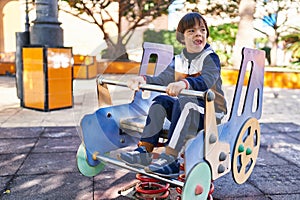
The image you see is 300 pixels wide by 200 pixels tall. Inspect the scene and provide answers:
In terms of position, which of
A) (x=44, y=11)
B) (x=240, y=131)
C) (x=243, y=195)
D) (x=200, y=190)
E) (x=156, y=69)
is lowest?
(x=243, y=195)

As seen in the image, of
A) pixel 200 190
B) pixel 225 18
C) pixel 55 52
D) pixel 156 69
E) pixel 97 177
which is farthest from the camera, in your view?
pixel 225 18

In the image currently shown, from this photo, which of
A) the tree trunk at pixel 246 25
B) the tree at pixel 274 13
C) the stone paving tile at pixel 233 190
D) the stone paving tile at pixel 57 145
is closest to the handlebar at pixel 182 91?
the stone paving tile at pixel 233 190

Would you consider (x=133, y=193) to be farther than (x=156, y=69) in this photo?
No

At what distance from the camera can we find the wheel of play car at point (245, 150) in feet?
7.09

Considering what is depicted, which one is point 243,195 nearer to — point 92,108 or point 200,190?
point 200,190

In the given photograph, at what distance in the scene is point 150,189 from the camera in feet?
7.42

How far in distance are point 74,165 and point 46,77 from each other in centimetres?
273

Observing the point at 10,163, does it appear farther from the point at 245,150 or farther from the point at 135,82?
the point at 245,150

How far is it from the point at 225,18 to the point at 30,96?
10126mm

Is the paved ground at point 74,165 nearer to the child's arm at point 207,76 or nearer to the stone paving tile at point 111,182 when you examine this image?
the stone paving tile at point 111,182

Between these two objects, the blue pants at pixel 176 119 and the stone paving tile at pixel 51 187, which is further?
the stone paving tile at pixel 51 187

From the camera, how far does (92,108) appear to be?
2.32m

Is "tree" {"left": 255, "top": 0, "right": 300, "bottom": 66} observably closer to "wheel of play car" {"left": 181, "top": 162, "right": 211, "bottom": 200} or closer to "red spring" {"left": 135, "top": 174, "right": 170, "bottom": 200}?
"red spring" {"left": 135, "top": 174, "right": 170, "bottom": 200}

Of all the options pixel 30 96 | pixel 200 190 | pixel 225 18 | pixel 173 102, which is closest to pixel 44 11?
pixel 30 96
